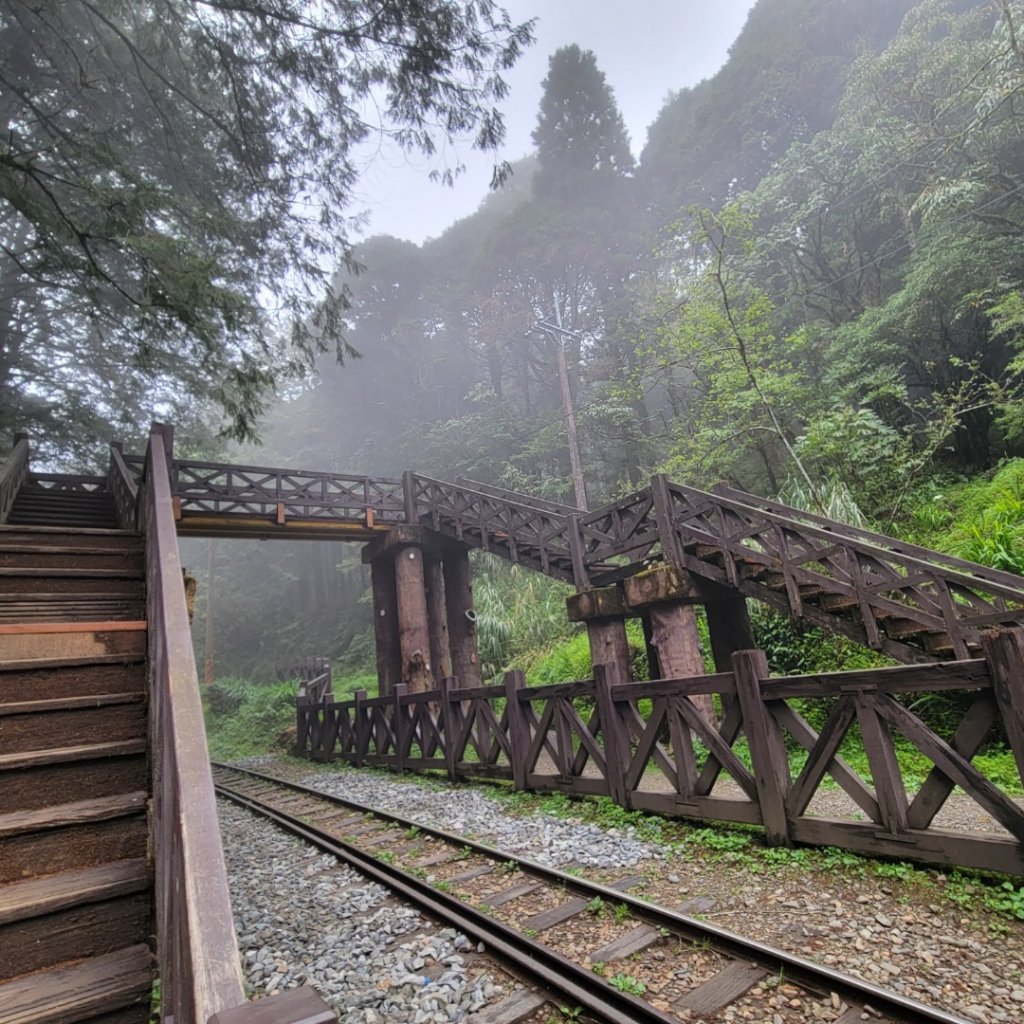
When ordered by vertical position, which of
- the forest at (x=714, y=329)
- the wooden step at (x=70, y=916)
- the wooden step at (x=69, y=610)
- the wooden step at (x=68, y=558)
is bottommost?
the wooden step at (x=70, y=916)

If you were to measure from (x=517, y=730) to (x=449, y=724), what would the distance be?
5.05 ft

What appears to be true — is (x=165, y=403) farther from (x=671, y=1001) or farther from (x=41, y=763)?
(x=671, y=1001)

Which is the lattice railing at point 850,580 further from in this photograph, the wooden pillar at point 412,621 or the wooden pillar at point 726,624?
the wooden pillar at point 412,621

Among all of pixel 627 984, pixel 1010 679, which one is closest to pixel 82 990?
pixel 627 984

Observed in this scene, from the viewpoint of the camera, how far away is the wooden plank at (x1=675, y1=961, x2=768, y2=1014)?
2480 mm

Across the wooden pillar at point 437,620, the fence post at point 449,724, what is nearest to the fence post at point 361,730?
the fence post at point 449,724

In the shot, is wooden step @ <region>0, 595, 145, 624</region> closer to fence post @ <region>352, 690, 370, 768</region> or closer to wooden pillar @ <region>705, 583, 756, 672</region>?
fence post @ <region>352, 690, 370, 768</region>

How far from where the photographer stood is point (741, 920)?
10.6 ft

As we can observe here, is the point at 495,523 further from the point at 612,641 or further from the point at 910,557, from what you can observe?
the point at 910,557

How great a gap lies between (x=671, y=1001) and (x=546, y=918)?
105 centimetres

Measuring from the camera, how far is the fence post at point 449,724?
7824mm

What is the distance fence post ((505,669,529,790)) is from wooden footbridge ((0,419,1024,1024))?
0.09 ft

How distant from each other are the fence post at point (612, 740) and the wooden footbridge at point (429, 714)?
0.9 inches

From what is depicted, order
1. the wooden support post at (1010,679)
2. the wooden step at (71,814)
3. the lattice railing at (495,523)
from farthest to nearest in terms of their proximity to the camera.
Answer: the lattice railing at (495,523) < the wooden support post at (1010,679) < the wooden step at (71,814)
